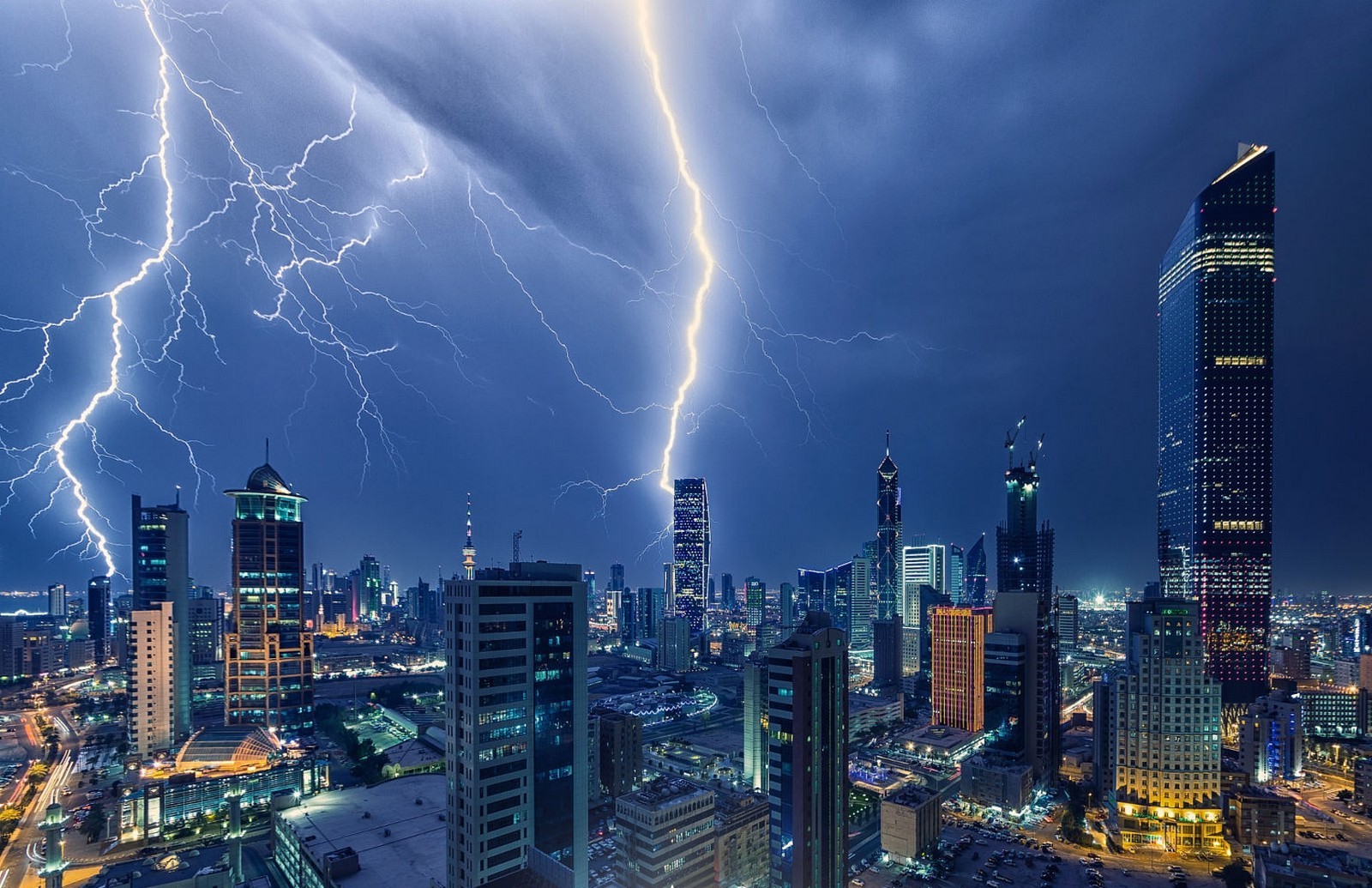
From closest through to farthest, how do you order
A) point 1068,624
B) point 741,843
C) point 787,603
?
point 741,843 < point 1068,624 < point 787,603

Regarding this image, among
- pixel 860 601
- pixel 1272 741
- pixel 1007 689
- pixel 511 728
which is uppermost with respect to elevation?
pixel 511 728

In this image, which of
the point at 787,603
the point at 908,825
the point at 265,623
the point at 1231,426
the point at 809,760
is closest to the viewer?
the point at 809,760

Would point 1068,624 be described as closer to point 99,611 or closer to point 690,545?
point 690,545

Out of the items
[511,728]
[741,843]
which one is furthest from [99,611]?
[741,843]

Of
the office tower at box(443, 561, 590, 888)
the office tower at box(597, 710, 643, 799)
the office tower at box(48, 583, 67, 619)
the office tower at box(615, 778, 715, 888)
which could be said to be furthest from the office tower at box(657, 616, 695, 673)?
the office tower at box(48, 583, 67, 619)

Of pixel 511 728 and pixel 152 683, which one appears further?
pixel 152 683

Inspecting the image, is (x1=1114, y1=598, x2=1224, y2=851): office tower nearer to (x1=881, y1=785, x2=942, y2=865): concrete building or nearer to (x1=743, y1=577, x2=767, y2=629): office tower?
(x1=881, y1=785, x2=942, y2=865): concrete building

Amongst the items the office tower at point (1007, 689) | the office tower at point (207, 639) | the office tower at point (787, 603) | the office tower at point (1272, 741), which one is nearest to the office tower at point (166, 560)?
the office tower at point (207, 639)
